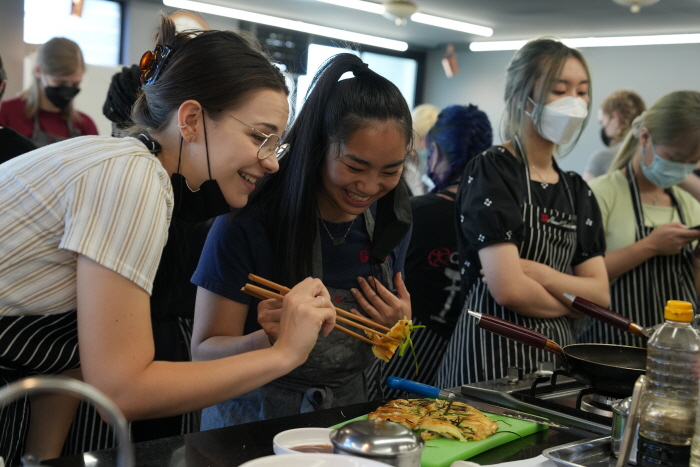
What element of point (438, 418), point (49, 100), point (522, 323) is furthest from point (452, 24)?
point (438, 418)

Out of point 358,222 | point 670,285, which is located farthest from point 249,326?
point 670,285

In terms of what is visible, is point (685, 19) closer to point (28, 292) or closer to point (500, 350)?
point (500, 350)

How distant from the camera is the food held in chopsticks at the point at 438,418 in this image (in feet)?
4.48

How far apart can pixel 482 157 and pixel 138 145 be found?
1.30 m

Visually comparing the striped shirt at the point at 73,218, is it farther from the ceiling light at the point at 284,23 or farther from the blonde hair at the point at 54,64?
the ceiling light at the point at 284,23

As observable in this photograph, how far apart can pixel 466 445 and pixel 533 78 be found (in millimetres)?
1469

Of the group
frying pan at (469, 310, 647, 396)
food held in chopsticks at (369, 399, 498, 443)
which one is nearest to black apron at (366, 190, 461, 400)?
frying pan at (469, 310, 647, 396)

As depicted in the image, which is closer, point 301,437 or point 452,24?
point 301,437

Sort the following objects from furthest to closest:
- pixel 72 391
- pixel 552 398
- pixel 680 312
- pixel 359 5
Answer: pixel 359 5 → pixel 552 398 → pixel 680 312 → pixel 72 391

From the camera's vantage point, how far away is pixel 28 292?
1.28m

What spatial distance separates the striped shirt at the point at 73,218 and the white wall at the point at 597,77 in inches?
269

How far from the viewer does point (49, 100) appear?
416cm

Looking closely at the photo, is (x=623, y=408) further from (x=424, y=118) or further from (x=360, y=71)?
(x=424, y=118)

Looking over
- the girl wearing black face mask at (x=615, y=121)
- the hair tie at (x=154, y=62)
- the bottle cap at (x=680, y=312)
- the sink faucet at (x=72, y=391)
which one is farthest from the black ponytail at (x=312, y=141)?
the girl wearing black face mask at (x=615, y=121)
